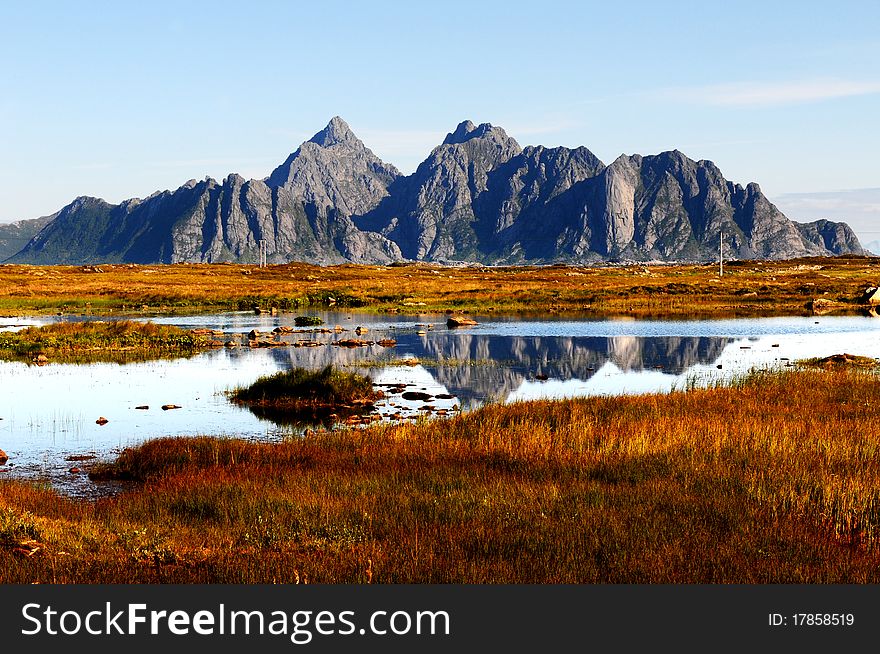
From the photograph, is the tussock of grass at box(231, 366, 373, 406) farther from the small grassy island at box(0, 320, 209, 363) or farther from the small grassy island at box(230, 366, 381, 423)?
the small grassy island at box(0, 320, 209, 363)

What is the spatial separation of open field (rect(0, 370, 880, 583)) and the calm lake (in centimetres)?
527

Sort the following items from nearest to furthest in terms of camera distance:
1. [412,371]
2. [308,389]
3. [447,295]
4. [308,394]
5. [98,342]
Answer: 1. [308,394]
2. [308,389]
3. [412,371]
4. [98,342]
5. [447,295]

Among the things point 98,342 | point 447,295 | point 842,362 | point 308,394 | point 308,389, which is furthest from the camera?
point 447,295

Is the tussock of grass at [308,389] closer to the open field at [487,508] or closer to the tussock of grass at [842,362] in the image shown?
the open field at [487,508]

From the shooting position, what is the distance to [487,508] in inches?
600

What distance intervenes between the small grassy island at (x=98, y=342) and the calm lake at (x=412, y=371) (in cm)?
317

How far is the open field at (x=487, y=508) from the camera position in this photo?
1195 cm

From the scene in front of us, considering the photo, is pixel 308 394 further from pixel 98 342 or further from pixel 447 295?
pixel 447 295

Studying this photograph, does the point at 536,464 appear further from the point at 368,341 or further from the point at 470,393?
the point at 368,341

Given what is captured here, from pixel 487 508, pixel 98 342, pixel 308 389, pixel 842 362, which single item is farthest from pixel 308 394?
pixel 98 342

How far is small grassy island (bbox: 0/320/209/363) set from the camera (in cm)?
5419

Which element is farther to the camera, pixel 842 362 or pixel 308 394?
pixel 842 362

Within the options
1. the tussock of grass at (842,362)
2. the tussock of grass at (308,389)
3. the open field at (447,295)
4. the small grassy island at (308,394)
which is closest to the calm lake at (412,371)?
the small grassy island at (308,394)

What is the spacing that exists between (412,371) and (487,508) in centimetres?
3129
